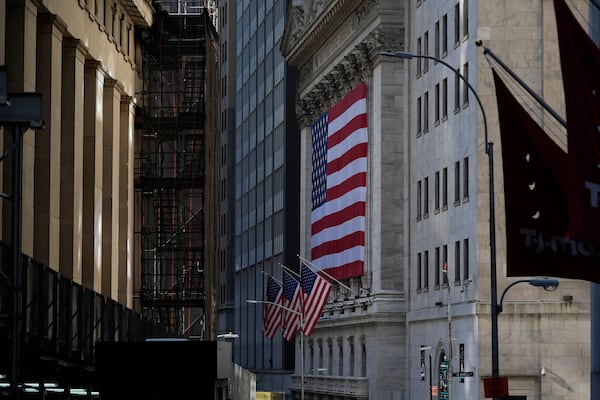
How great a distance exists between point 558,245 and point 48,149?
90.0 ft

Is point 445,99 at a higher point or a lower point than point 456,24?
lower

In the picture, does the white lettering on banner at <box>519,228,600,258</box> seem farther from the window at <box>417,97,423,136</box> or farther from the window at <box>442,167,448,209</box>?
the window at <box>417,97,423,136</box>

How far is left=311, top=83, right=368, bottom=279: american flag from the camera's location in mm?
99188

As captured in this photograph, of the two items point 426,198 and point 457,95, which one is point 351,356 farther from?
point 457,95

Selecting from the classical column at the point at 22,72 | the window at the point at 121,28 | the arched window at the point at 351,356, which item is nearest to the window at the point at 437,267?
the arched window at the point at 351,356

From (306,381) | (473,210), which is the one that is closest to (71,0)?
(473,210)

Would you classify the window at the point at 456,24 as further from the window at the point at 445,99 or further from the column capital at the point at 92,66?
the column capital at the point at 92,66

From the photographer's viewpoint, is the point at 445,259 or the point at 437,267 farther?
the point at 437,267

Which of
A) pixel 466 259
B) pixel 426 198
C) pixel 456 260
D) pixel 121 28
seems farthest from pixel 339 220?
pixel 121 28

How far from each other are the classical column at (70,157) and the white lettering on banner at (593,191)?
1293 inches

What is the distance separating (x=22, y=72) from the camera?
3966cm

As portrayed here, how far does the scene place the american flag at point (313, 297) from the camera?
78.6 meters

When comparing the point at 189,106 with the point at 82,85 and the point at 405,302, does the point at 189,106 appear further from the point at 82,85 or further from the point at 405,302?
the point at 82,85

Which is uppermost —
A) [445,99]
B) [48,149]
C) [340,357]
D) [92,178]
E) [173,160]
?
[445,99]
